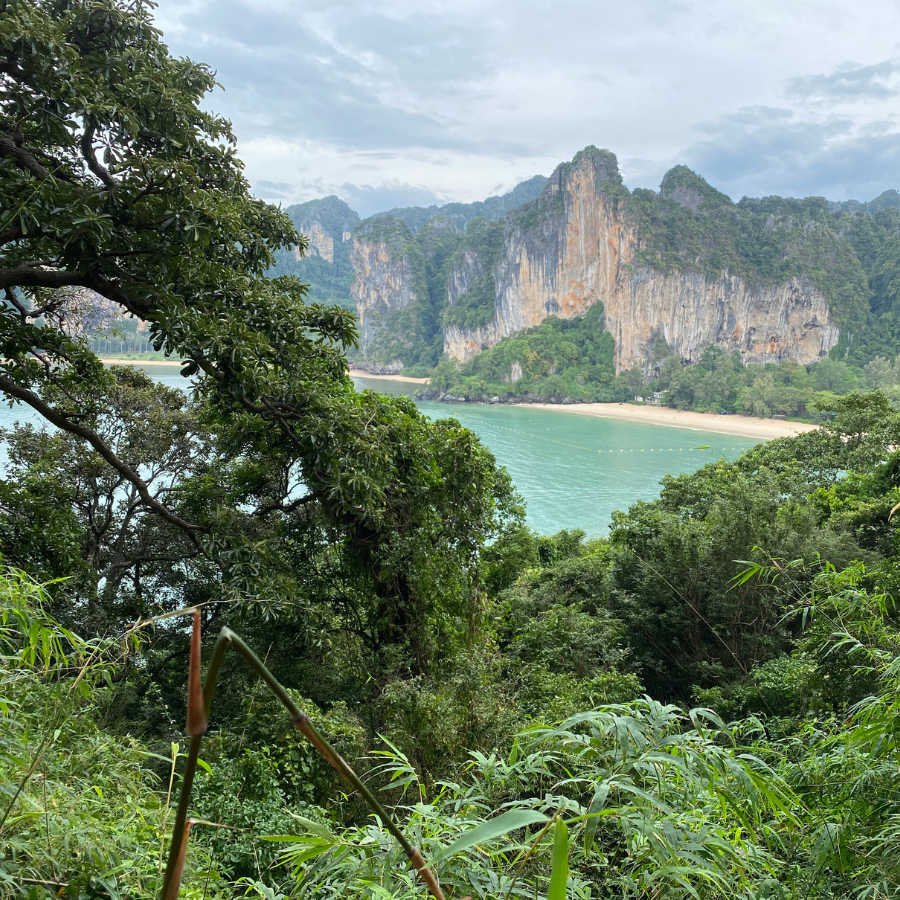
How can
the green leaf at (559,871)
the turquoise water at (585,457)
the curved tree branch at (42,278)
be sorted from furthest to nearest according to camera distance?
the turquoise water at (585,457)
the curved tree branch at (42,278)
the green leaf at (559,871)

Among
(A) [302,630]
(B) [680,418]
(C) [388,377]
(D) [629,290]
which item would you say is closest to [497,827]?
(A) [302,630]

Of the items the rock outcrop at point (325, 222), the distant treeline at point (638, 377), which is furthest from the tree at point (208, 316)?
the rock outcrop at point (325, 222)

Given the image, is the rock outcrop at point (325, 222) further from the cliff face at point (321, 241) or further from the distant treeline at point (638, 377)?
the distant treeline at point (638, 377)

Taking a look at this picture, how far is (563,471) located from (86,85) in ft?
80.2

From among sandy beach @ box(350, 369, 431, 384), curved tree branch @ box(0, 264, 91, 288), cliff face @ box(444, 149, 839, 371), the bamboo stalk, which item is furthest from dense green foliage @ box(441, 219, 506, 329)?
the bamboo stalk

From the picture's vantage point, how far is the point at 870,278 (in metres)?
54.2

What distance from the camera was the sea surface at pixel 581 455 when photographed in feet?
66.7

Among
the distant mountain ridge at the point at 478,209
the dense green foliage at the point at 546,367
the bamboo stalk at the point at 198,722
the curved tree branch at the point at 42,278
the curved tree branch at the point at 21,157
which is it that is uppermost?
the distant mountain ridge at the point at 478,209

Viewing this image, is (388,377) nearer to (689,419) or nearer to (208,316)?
(689,419)

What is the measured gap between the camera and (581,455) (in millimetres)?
29906

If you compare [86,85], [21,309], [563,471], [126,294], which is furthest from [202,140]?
[563,471]

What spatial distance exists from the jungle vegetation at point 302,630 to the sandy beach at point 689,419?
3106cm

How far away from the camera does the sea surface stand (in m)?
20.3

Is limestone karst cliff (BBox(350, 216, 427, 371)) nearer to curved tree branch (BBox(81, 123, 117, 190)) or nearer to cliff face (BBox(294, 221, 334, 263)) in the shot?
cliff face (BBox(294, 221, 334, 263))
